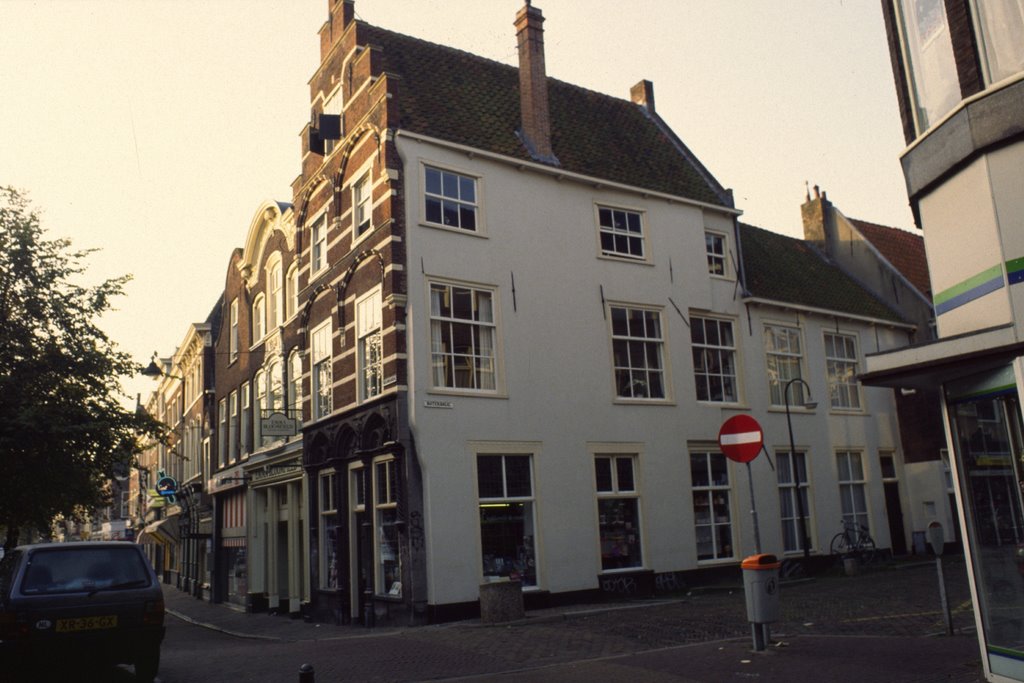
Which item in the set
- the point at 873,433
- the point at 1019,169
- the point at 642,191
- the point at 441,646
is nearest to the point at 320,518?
the point at 441,646

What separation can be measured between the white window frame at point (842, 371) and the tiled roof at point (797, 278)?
33.2 inches

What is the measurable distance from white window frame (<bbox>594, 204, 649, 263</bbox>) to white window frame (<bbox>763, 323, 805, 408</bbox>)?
4.71 meters

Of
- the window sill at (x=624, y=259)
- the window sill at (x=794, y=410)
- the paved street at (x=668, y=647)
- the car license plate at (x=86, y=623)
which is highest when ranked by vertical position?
the window sill at (x=624, y=259)

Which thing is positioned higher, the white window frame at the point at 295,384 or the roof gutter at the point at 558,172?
the roof gutter at the point at 558,172

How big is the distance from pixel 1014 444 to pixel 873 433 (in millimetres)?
18688

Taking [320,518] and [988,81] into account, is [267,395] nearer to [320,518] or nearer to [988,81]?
[320,518]

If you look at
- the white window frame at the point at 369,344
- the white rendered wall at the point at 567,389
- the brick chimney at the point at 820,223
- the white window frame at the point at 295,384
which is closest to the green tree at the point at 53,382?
the white window frame at the point at 295,384

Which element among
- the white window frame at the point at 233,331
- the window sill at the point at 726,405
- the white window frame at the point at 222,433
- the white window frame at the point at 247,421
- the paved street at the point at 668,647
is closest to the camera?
the paved street at the point at 668,647

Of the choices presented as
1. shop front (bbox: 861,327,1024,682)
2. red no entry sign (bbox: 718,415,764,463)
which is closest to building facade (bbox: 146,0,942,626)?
red no entry sign (bbox: 718,415,764,463)

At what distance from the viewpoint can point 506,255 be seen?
736 inches

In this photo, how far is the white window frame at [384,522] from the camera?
16938 millimetres

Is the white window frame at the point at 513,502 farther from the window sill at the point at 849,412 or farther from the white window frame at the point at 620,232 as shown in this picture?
the window sill at the point at 849,412

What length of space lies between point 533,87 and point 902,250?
15.6m

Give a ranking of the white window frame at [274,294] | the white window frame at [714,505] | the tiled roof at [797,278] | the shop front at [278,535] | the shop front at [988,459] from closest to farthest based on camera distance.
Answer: the shop front at [988,459] → the white window frame at [714,505] → the shop front at [278,535] → the tiled roof at [797,278] → the white window frame at [274,294]
